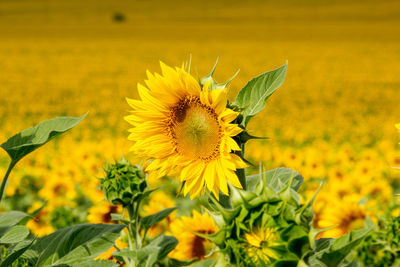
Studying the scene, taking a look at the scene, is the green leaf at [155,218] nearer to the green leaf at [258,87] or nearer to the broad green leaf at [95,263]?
the broad green leaf at [95,263]

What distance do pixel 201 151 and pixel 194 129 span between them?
0.07m

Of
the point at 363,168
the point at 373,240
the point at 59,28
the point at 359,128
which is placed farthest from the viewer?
the point at 59,28

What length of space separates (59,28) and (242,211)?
30.4 metres

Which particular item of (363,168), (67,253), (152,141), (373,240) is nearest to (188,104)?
(152,141)

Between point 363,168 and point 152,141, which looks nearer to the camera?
point 152,141

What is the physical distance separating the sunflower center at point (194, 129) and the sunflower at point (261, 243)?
1.29ft

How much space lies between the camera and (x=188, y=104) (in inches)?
50.5

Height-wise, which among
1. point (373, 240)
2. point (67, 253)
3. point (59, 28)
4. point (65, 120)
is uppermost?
point (59, 28)

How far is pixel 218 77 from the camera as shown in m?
14.3

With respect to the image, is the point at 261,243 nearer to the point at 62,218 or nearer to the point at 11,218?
the point at 11,218

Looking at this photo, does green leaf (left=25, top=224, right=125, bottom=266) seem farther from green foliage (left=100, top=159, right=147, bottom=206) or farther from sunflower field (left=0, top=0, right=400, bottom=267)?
green foliage (left=100, top=159, right=147, bottom=206)

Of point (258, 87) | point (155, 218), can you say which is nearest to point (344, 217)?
point (155, 218)

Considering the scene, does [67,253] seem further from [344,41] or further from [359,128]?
[344,41]

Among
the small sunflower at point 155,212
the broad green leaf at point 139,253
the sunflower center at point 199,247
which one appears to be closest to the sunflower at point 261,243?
the broad green leaf at point 139,253
